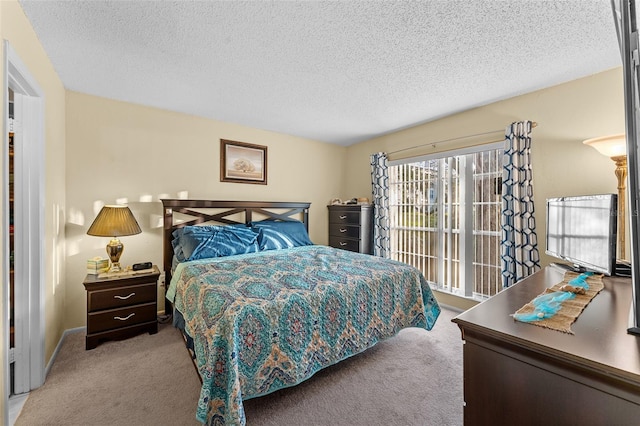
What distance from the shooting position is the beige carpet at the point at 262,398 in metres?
1.63

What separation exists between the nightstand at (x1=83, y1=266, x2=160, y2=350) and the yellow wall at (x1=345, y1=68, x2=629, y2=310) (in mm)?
3849

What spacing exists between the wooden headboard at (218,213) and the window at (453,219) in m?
1.59

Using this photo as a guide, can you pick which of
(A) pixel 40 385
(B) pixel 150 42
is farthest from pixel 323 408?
(B) pixel 150 42

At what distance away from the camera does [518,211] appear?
107 inches

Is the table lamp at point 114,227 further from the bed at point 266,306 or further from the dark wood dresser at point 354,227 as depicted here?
the dark wood dresser at point 354,227

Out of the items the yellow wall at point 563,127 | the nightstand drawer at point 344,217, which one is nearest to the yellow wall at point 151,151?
the yellow wall at point 563,127

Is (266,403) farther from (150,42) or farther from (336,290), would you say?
(150,42)

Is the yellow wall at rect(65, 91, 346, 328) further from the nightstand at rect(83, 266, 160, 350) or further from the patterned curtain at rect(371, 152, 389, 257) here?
the patterned curtain at rect(371, 152, 389, 257)

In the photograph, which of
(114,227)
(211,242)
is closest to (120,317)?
(114,227)

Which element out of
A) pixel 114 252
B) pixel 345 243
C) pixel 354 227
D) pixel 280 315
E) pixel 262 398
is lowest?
pixel 262 398

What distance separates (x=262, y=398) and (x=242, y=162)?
2887 millimetres

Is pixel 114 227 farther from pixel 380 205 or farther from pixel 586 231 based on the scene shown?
pixel 586 231

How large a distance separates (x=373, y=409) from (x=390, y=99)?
109 inches

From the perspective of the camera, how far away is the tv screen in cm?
161
